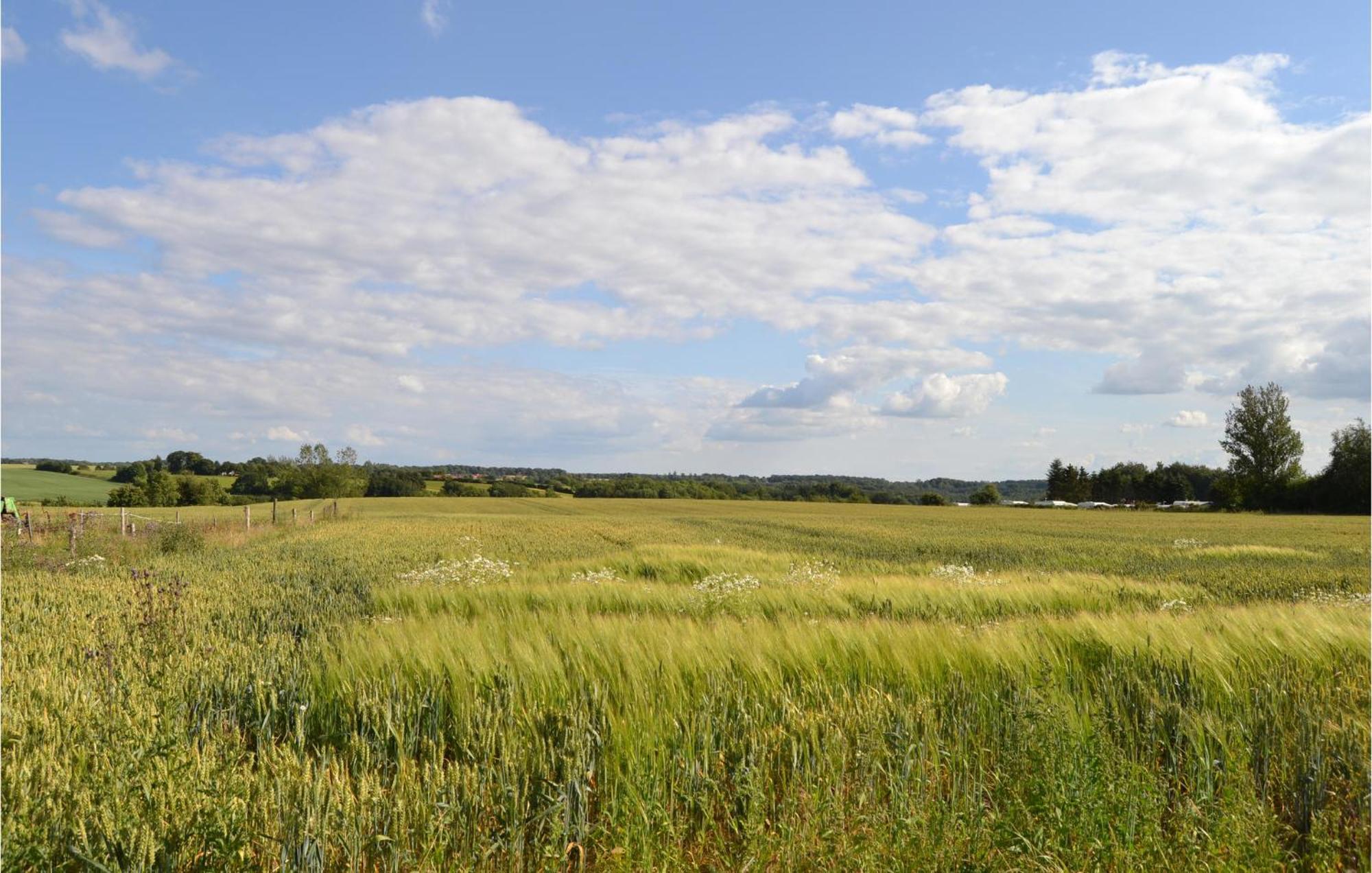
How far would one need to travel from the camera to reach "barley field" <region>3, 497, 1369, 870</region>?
3.20 meters

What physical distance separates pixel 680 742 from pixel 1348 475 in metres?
101

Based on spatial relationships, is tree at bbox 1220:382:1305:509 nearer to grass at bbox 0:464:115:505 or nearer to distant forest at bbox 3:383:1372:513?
distant forest at bbox 3:383:1372:513

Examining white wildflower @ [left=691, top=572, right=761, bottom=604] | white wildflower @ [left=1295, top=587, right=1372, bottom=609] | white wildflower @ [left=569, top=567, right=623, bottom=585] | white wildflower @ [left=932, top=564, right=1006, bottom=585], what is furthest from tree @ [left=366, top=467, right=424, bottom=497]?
white wildflower @ [left=1295, top=587, right=1372, bottom=609]

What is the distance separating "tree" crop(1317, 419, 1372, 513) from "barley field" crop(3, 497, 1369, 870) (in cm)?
9206

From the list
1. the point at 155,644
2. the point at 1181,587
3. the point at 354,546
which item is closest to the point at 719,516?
the point at 354,546

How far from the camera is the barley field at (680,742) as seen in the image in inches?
126

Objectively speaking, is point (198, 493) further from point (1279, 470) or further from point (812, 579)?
point (1279, 470)

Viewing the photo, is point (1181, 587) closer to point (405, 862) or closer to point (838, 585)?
point (838, 585)

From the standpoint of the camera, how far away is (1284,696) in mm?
4672

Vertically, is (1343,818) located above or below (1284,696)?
below

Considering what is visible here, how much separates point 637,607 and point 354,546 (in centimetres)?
1508

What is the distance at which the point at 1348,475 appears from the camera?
7931 cm

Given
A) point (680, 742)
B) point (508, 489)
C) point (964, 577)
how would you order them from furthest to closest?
point (508, 489), point (964, 577), point (680, 742)

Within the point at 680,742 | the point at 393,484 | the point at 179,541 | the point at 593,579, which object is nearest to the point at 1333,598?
the point at 593,579
